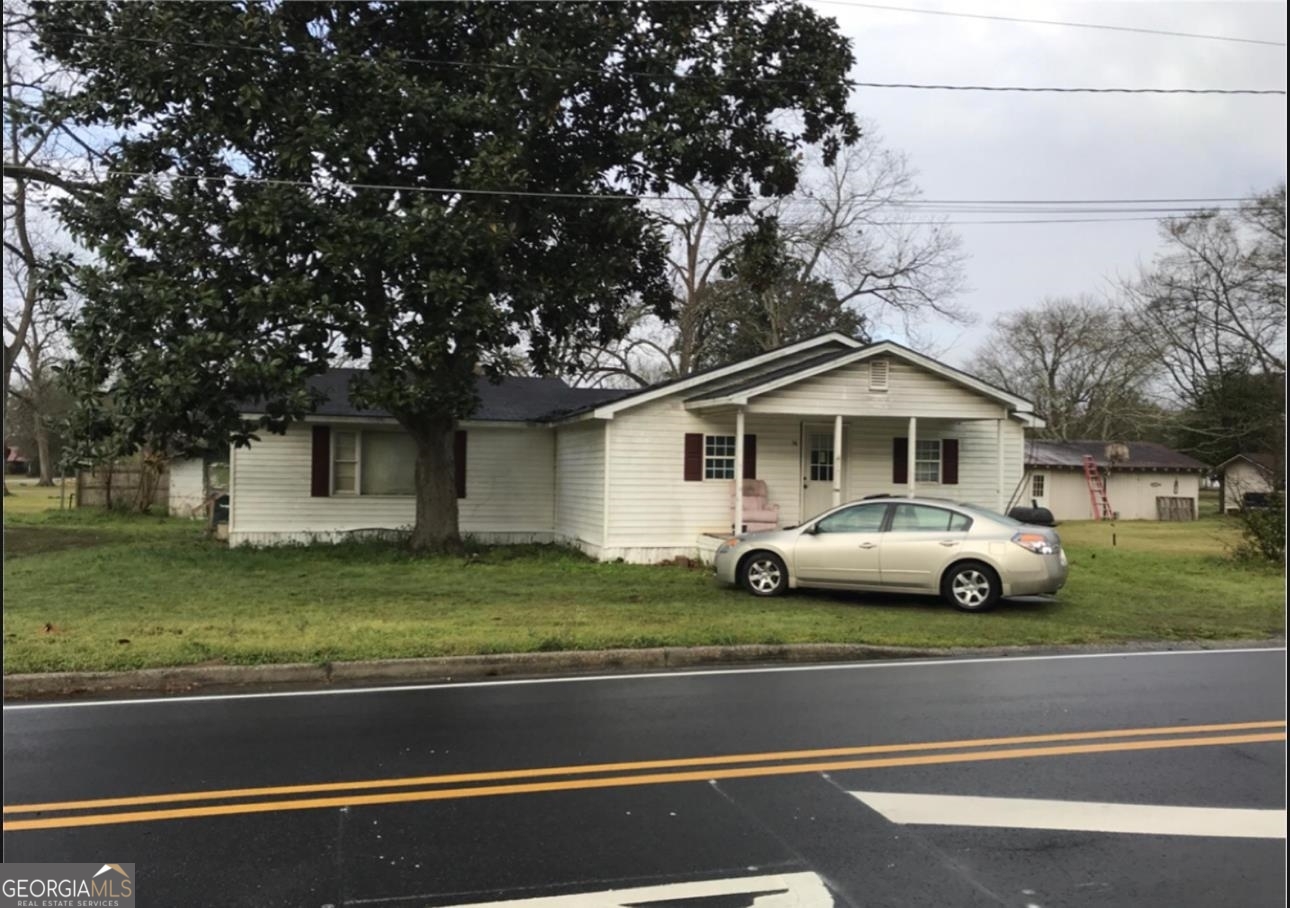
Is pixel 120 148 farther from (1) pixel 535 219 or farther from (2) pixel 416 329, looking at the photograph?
(1) pixel 535 219

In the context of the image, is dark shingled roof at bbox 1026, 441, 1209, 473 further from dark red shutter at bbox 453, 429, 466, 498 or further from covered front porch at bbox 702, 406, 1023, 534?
dark red shutter at bbox 453, 429, 466, 498

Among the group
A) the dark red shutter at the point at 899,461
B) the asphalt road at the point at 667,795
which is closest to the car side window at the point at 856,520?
the asphalt road at the point at 667,795

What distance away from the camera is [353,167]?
46.1 feet

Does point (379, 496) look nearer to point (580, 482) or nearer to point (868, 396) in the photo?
point (580, 482)

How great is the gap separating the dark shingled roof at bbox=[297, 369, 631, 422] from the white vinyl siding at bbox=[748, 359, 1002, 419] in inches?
181

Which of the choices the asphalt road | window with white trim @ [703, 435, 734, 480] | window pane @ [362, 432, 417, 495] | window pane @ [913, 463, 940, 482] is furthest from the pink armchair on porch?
the asphalt road

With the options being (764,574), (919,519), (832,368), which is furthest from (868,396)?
(764,574)

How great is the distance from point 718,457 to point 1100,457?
2921cm

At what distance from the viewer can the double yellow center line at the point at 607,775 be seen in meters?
4.77

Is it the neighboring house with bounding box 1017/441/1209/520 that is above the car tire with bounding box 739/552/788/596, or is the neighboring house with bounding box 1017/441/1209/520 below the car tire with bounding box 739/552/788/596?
above

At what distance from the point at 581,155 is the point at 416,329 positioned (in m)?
4.72

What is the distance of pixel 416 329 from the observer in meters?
14.7

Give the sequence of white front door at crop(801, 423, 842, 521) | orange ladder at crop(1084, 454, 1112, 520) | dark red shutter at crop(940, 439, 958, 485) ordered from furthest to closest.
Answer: orange ladder at crop(1084, 454, 1112, 520) → dark red shutter at crop(940, 439, 958, 485) → white front door at crop(801, 423, 842, 521)

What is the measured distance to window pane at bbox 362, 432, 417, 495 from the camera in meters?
19.7
